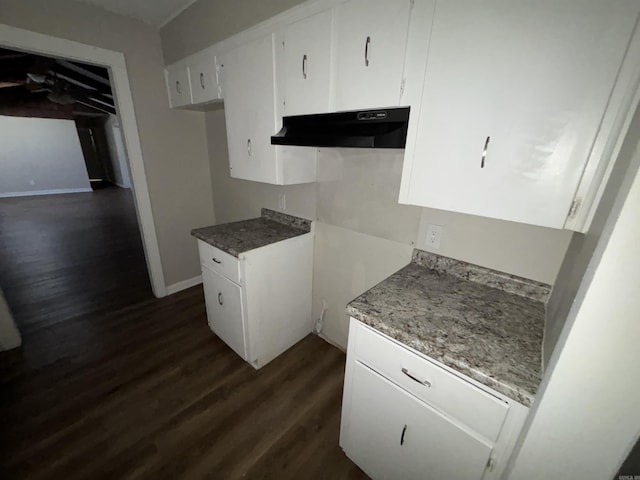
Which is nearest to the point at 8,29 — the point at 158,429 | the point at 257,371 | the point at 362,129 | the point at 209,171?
the point at 209,171

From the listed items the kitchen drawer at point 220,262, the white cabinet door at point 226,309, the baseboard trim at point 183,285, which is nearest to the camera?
the kitchen drawer at point 220,262

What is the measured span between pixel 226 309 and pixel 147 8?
93.4 inches

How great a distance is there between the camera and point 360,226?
1658mm

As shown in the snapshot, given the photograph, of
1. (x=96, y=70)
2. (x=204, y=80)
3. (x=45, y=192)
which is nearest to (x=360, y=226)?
(x=204, y=80)

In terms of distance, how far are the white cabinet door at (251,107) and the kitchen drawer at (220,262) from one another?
57cm

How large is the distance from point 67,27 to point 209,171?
4.52ft

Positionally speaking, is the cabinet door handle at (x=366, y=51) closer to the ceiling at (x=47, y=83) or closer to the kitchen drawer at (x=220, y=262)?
the kitchen drawer at (x=220, y=262)

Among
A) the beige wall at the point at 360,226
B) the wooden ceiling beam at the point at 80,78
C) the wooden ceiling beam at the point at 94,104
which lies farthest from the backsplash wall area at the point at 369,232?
the wooden ceiling beam at the point at 94,104

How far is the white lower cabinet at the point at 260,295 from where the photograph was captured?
1651 millimetres

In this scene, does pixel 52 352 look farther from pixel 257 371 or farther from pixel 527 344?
pixel 527 344

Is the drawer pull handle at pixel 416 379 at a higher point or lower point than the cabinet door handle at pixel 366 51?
lower

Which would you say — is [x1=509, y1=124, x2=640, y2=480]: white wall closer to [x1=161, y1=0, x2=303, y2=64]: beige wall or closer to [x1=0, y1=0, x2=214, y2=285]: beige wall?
[x1=161, y1=0, x2=303, y2=64]: beige wall

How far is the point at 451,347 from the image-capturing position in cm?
81

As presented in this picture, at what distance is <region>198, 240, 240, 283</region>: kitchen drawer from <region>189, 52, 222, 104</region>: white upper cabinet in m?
1.11
